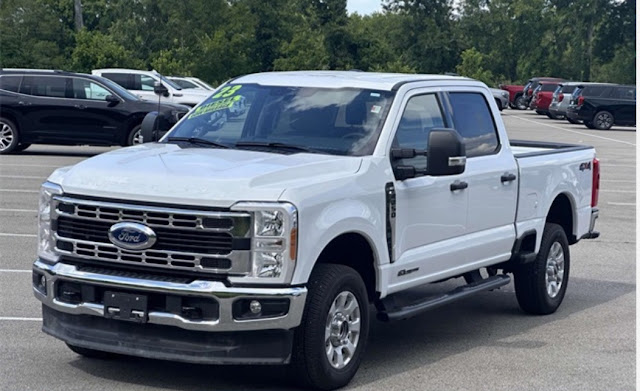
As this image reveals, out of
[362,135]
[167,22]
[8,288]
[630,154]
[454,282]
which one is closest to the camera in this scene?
[362,135]

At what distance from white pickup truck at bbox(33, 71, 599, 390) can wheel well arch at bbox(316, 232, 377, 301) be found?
13 millimetres

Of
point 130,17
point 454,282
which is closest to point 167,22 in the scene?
point 130,17

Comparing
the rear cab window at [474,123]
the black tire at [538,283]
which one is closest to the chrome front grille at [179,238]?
the rear cab window at [474,123]

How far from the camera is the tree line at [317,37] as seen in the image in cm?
6469

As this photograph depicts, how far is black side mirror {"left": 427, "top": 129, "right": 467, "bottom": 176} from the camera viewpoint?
7.93m

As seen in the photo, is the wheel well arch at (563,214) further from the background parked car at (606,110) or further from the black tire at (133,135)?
the background parked car at (606,110)

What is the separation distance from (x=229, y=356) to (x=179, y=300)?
417 millimetres

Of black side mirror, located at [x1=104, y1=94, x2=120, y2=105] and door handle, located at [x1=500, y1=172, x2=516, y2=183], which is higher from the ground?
door handle, located at [x1=500, y1=172, x2=516, y2=183]

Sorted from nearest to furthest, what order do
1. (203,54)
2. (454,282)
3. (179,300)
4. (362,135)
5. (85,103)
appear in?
(179,300) < (362,135) < (454,282) < (85,103) < (203,54)

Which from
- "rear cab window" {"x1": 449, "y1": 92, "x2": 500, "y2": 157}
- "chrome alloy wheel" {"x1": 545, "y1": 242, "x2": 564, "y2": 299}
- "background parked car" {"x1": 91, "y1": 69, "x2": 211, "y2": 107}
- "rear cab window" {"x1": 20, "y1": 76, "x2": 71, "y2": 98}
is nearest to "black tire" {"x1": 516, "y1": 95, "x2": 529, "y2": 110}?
"background parked car" {"x1": 91, "y1": 69, "x2": 211, "y2": 107}

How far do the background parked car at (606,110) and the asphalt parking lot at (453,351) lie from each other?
1254 inches

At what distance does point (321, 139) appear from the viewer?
8.10 meters

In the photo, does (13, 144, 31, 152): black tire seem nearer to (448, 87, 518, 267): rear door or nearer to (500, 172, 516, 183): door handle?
(448, 87, 518, 267): rear door

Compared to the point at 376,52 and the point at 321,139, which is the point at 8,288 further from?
the point at 376,52
